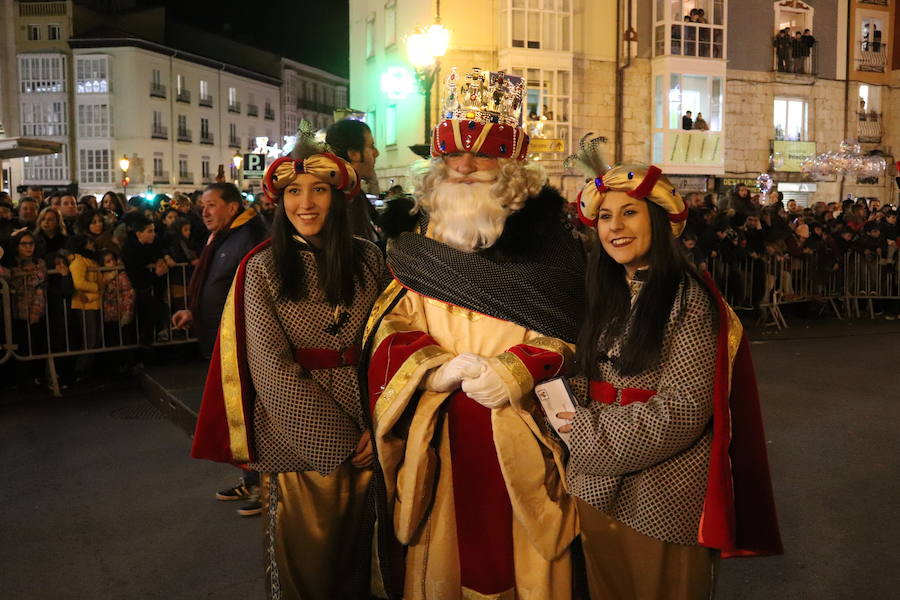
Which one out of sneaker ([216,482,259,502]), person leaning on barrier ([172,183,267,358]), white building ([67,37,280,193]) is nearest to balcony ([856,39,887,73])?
person leaning on barrier ([172,183,267,358])

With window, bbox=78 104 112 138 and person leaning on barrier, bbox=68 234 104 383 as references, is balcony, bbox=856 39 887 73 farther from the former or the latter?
window, bbox=78 104 112 138

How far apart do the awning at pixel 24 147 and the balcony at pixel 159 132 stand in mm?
37789

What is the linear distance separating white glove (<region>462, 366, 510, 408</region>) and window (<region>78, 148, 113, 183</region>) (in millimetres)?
48825

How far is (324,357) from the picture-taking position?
3463mm

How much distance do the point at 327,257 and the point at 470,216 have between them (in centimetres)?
60

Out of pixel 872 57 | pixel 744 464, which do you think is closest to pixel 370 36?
pixel 872 57

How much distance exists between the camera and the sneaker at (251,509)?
523 cm

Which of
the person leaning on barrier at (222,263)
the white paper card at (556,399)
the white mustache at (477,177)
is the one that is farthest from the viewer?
the person leaning on barrier at (222,263)

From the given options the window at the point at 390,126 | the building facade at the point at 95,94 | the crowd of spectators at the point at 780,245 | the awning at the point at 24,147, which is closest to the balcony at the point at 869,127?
the crowd of spectators at the point at 780,245

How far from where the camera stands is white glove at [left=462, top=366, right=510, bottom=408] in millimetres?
2994

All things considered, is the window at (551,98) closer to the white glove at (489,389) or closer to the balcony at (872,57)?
the balcony at (872,57)

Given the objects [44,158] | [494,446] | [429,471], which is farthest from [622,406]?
[44,158]

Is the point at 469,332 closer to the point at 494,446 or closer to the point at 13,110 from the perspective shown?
the point at 494,446

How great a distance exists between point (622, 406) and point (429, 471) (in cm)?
90
